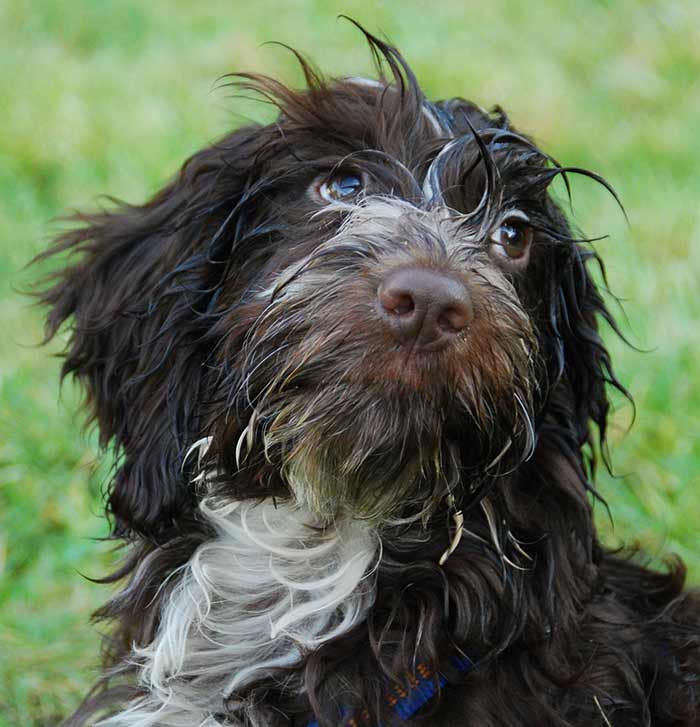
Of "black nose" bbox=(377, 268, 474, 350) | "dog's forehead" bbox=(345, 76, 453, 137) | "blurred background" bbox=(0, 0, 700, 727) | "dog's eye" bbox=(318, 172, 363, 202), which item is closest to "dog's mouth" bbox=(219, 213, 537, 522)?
"black nose" bbox=(377, 268, 474, 350)

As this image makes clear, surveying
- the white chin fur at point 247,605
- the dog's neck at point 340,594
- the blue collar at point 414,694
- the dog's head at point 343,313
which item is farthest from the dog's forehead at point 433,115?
the blue collar at point 414,694

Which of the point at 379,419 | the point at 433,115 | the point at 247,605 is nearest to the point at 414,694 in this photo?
the point at 247,605

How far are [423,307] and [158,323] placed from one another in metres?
0.83

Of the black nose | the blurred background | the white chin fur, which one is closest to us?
the black nose

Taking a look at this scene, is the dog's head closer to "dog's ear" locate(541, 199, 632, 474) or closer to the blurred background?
"dog's ear" locate(541, 199, 632, 474)

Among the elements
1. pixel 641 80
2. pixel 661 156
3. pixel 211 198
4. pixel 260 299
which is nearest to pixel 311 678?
pixel 260 299

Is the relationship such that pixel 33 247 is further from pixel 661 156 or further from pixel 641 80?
pixel 641 80

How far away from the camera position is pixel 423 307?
2451 millimetres

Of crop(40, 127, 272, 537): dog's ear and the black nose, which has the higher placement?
the black nose

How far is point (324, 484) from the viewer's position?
8.98 feet

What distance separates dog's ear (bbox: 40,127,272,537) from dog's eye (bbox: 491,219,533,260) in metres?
0.59

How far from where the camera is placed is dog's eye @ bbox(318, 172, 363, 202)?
294cm

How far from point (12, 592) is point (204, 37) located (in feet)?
16.2

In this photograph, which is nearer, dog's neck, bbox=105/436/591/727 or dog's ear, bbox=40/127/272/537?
dog's neck, bbox=105/436/591/727
